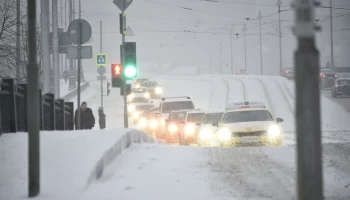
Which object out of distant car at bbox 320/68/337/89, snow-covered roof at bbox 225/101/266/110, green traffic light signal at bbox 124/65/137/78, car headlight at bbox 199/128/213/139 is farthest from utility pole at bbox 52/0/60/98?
distant car at bbox 320/68/337/89

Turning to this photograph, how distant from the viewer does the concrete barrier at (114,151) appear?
8.50 metres

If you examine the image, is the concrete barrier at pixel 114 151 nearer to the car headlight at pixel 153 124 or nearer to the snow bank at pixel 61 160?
the snow bank at pixel 61 160

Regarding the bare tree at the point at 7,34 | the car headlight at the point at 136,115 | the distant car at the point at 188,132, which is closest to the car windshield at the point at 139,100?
the car headlight at the point at 136,115

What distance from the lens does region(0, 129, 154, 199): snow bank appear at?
7660 mm

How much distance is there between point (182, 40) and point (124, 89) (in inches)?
4761

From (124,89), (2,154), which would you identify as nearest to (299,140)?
(2,154)

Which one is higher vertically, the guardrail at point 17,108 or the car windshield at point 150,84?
the car windshield at point 150,84

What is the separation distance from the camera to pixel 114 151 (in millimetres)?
10406

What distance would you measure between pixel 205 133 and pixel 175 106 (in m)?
9.57

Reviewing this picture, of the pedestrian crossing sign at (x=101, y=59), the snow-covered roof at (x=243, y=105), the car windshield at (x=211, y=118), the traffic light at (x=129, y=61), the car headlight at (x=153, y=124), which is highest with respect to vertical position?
the pedestrian crossing sign at (x=101, y=59)

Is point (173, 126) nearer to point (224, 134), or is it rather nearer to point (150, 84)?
point (224, 134)

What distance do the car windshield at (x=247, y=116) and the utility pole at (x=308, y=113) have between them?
13228 mm

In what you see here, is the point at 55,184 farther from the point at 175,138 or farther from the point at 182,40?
the point at 182,40

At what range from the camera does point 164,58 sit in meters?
144
